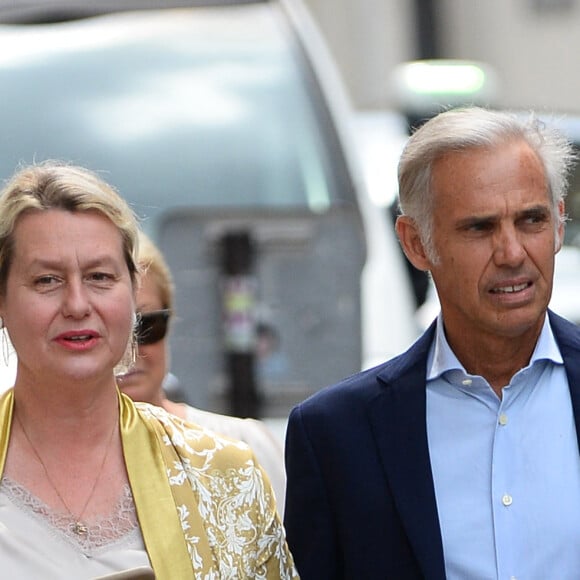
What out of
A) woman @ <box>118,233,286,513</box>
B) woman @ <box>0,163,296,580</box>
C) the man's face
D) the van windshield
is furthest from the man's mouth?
the van windshield

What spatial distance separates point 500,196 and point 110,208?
0.66 m

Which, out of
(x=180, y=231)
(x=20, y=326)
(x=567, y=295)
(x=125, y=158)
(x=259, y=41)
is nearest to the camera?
(x=20, y=326)

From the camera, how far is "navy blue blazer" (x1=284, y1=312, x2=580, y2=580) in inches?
125

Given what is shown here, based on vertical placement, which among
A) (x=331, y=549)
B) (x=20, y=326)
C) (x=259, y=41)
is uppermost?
(x=259, y=41)

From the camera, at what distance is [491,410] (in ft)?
10.5

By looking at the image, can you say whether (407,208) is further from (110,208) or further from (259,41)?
(259,41)

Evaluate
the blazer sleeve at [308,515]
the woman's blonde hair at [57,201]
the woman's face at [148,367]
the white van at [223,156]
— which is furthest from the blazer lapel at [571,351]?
the white van at [223,156]

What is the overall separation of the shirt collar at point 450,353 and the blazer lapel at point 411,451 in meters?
0.02

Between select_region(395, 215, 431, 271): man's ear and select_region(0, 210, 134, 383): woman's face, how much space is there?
530mm

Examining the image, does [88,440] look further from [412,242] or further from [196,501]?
[412,242]

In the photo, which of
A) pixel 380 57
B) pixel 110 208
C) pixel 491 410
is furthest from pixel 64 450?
pixel 380 57

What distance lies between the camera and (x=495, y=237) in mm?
3154

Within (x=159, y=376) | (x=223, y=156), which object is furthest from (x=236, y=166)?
(x=159, y=376)

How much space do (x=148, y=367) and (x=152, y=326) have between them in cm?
12
